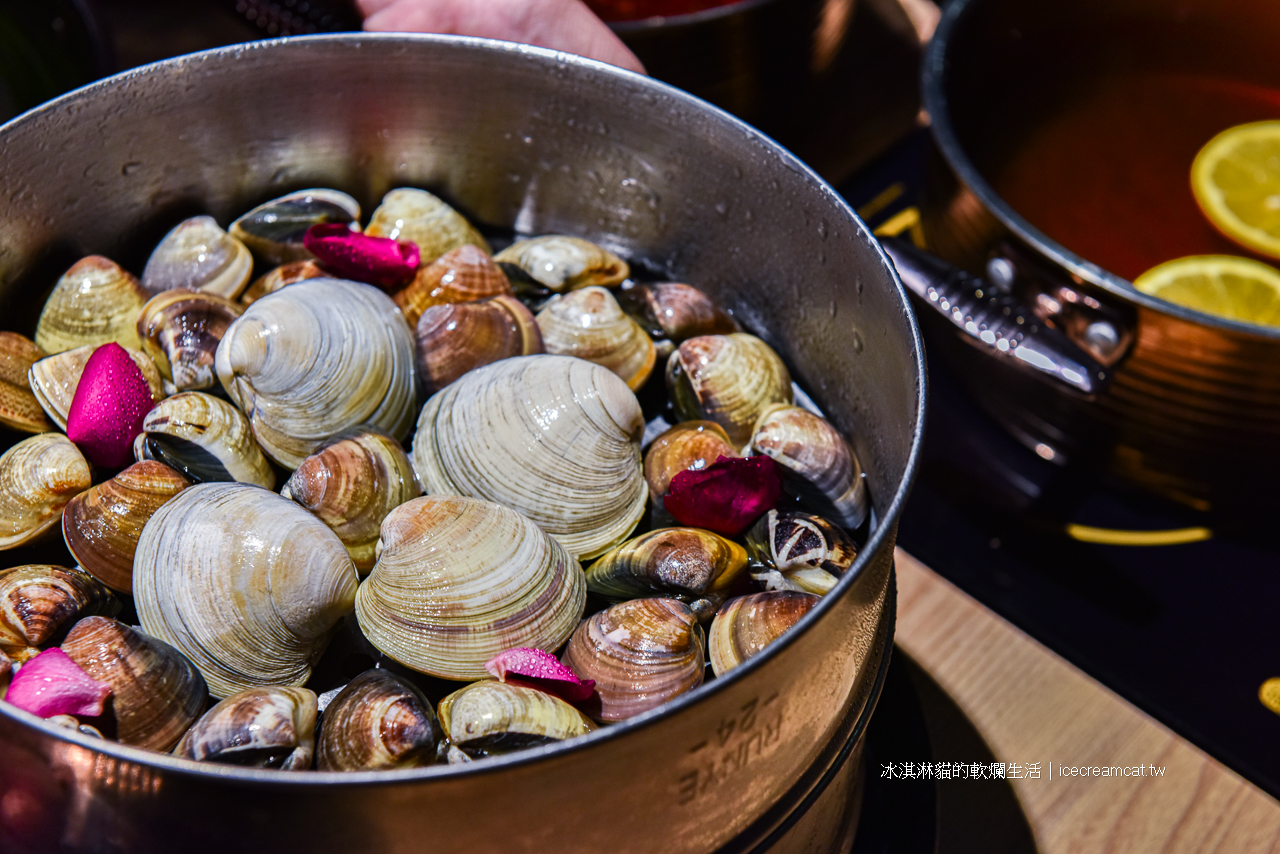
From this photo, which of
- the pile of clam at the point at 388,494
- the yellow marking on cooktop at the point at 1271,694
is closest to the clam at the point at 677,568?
the pile of clam at the point at 388,494

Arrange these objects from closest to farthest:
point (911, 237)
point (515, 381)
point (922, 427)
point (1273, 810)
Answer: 1. point (922, 427)
2. point (515, 381)
3. point (1273, 810)
4. point (911, 237)

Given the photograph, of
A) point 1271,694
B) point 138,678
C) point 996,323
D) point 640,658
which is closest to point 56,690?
point 138,678

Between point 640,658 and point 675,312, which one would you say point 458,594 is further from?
point 675,312

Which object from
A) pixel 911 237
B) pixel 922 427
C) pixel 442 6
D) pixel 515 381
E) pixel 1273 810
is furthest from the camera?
pixel 911 237

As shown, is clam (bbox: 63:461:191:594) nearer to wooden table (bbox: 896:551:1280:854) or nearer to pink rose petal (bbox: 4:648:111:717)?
pink rose petal (bbox: 4:648:111:717)

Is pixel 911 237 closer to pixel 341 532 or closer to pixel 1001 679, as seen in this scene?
pixel 1001 679

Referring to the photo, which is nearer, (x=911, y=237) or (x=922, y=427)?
(x=922, y=427)

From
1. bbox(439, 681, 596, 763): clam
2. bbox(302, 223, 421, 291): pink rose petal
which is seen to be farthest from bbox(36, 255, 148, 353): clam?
bbox(439, 681, 596, 763): clam

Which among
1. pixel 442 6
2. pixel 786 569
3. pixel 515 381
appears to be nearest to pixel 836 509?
pixel 786 569
